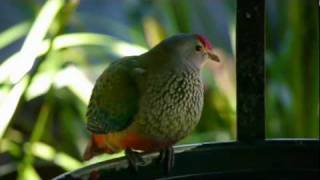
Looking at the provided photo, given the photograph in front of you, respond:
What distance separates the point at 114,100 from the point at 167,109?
0.44 feet

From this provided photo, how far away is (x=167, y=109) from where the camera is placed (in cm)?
203

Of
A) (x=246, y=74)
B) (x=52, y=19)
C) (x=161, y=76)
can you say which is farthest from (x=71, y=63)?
(x=246, y=74)

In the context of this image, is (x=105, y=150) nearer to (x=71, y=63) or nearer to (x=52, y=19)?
Answer: (x=52, y=19)

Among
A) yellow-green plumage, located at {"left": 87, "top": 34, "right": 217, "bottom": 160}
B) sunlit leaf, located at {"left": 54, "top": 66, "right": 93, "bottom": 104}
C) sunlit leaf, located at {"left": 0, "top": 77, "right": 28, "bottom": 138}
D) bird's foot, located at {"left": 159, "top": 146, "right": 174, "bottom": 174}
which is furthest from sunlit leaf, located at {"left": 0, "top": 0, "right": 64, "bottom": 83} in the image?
bird's foot, located at {"left": 159, "top": 146, "right": 174, "bottom": 174}

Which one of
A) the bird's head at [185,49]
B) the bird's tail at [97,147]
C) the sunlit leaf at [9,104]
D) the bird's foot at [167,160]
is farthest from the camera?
the sunlit leaf at [9,104]

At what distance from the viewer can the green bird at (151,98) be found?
6.51 ft

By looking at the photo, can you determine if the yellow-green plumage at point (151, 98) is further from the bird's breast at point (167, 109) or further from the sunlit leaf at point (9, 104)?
the sunlit leaf at point (9, 104)

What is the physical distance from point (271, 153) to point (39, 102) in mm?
3447

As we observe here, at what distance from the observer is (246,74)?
5.45 ft

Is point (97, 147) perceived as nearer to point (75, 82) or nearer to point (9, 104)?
point (9, 104)

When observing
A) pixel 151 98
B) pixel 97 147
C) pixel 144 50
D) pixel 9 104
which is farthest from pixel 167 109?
pixel 144 50

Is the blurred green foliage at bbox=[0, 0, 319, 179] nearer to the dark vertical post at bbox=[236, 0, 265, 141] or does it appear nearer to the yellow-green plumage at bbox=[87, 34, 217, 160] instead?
the yellow-green plumage at bbox=[87, 34, 217, 160]

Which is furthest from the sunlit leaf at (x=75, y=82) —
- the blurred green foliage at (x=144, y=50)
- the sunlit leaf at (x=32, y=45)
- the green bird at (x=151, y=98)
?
the green bird at (x=151, y=98)

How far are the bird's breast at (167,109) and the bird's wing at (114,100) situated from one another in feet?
0.09
